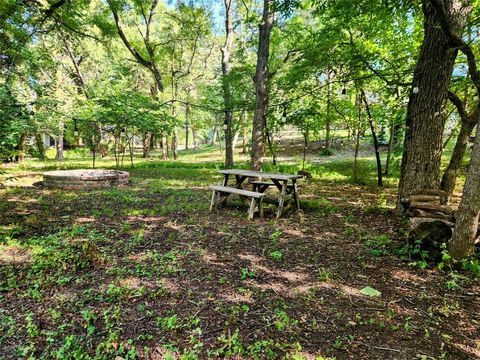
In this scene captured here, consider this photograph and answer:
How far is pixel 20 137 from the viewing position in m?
14.1

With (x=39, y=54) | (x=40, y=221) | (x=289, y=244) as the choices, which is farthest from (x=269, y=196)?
(x=39, y=54)

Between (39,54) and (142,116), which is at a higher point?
(39,54)

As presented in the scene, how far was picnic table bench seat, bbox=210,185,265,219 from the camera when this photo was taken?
5.19m

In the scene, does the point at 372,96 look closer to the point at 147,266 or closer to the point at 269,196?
the point at 269,196

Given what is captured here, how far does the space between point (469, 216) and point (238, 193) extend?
11.5 feet

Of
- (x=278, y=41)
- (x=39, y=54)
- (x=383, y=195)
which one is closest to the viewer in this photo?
(x=383, y=195)

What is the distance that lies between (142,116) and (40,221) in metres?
7.88

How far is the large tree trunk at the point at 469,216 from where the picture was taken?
290 cm

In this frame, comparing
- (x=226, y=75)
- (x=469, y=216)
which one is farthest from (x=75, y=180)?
(x=469, y=216)

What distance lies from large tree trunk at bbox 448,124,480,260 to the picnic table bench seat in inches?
115

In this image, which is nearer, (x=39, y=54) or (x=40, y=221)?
(x=40, y=221)

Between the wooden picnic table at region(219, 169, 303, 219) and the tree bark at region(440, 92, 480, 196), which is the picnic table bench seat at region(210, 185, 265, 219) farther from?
the tree bark at region(440, 92, 480, 196)

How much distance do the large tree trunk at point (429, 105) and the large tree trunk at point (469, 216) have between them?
1.45 m

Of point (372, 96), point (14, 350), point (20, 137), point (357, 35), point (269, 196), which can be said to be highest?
point (357, 35)
